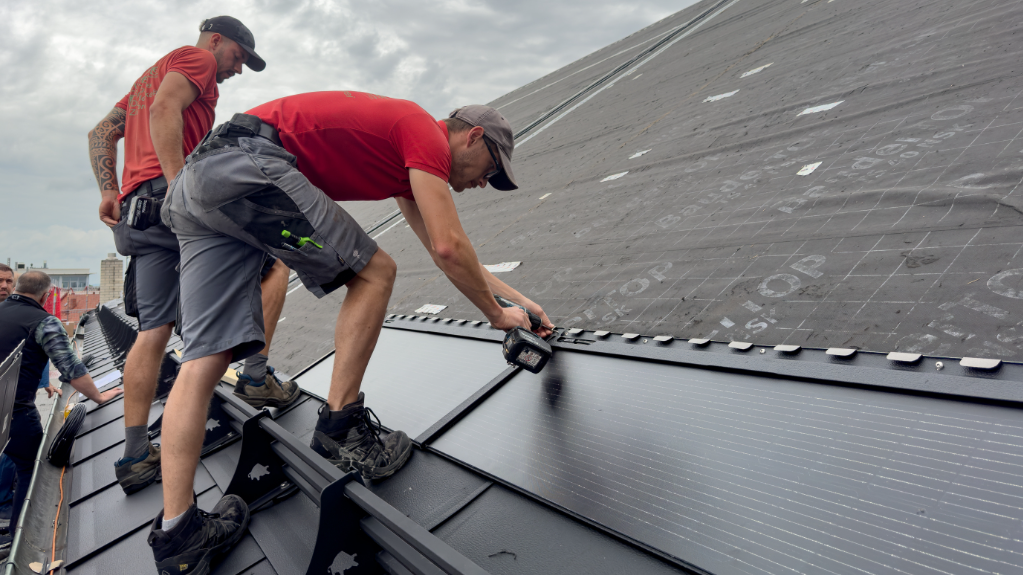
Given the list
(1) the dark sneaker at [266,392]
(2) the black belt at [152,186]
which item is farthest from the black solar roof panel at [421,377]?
(2) the black belt at [152,186]

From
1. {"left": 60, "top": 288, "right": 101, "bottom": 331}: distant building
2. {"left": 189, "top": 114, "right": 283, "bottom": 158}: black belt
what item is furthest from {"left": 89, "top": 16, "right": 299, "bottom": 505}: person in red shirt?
{"left": 60, "top": 288, "right": 101, "bottom": 331}: distant building

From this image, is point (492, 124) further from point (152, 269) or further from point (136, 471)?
point (136, 471)

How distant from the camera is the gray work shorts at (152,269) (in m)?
2.18

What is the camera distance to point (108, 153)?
8.78 ft

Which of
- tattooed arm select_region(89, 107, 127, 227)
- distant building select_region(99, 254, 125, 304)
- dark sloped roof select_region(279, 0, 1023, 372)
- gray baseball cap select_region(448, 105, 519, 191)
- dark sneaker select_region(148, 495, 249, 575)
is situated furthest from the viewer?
distant building select_region(99, 254, 125, 304)

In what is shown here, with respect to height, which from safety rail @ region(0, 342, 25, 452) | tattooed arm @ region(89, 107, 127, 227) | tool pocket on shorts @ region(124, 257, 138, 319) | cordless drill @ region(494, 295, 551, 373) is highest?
tattooed arm @ region(89, 107, 127, 227)

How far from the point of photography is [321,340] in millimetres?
3939

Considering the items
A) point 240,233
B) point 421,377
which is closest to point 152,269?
point 240,233

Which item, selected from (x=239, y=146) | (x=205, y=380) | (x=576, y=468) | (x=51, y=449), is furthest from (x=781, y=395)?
(x=51, y=449)

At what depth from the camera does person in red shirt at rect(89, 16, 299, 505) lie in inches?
80.1

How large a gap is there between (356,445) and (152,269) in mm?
1360

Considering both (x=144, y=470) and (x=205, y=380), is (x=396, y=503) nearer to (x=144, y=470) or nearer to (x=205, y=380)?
A: (x=205, y=380)

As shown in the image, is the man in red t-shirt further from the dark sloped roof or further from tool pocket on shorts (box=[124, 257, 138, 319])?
the dark sloped roof

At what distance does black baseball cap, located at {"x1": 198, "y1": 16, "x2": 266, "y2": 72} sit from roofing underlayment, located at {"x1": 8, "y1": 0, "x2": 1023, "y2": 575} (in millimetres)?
1620
